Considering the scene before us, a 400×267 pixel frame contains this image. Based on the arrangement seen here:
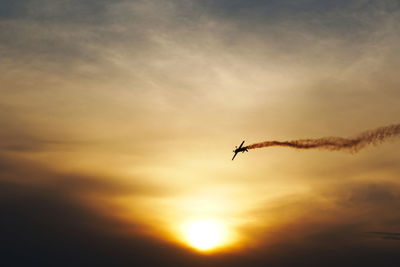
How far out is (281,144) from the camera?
242 feet

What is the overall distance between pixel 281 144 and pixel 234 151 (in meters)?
16.5

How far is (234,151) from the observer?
86062 mm

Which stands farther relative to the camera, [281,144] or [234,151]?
[234,151]
